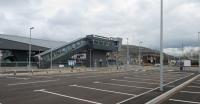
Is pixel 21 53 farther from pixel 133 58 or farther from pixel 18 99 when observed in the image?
pixel 133 58

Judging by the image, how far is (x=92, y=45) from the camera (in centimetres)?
8194

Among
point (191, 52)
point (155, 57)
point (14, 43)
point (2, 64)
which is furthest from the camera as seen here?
point (191, 52)

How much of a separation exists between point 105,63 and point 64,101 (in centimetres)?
7806

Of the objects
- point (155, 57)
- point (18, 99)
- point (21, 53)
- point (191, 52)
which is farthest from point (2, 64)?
point (191, 52)

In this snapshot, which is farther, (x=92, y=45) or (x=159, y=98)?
(x=92, y=45)

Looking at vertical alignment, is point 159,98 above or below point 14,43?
below

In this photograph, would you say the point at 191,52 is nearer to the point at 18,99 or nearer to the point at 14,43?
the point at 14,43

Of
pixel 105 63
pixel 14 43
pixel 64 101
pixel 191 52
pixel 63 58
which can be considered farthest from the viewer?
pixel 191 52

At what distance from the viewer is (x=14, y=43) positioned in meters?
79.6

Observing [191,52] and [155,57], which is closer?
[155,57]

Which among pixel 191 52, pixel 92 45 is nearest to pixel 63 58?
pixel 92 45

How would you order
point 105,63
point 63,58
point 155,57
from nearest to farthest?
point 63,58
point 105,63
point 155,57

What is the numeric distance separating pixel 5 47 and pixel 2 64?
17.5 meters

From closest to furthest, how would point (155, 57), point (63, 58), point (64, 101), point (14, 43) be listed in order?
point (64, 101) < point (63, 58) < point (14, 43) < point (155, 57)
